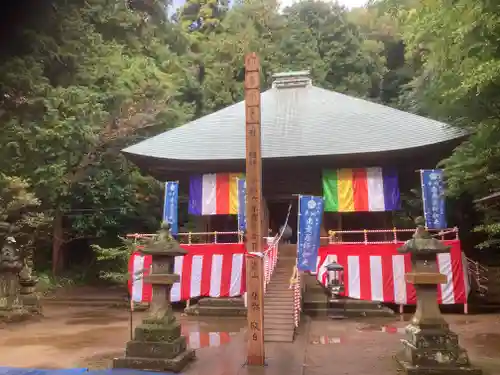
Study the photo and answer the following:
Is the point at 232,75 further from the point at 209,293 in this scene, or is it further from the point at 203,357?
the point at 203,357

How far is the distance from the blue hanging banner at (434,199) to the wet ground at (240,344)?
287 centimetres

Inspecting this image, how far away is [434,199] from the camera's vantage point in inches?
554

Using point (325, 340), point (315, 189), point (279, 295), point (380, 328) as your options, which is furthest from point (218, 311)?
point (315, 189)

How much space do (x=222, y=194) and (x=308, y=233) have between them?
14.0 feet

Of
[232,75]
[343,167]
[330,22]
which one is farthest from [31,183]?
[330,22]

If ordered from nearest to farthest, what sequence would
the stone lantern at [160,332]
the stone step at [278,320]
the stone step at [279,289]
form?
1. the stone lantern at [160,332]
2. the stone step at [278,320]
3. the stone step at [279,289]

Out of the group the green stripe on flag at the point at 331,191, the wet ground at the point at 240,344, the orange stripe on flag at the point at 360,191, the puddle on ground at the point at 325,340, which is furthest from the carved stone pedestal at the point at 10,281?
the orange stripe on flag at the point at 360,191

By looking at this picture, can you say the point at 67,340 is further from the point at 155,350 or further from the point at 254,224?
the point at 254,224

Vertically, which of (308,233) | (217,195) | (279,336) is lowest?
(279,336)

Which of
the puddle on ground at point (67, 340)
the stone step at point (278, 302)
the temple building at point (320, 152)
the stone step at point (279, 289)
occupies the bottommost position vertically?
the puddle on ground at point (67, 340)

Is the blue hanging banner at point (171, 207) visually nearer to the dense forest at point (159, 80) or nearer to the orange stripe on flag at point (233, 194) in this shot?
the orange stripe on flag at point (233, 194)

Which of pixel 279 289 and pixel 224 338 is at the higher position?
pixel 279 289

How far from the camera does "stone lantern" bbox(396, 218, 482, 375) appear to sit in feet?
23.2

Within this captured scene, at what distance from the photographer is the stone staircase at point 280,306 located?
10.1 metres
